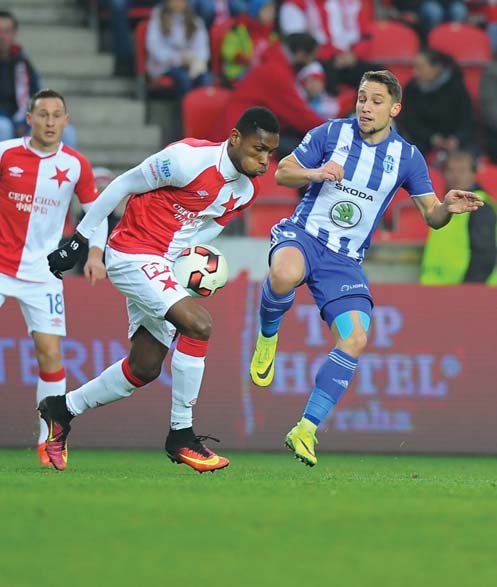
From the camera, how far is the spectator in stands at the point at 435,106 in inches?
607

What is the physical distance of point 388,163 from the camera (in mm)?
8586

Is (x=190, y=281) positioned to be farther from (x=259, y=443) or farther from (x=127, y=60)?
(x=127, y=60)

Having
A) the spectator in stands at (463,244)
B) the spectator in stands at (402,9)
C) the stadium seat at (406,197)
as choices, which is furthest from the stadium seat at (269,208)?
the spectator in stands at (402,9)

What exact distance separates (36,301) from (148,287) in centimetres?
172

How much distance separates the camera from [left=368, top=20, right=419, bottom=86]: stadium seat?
54.6 feet

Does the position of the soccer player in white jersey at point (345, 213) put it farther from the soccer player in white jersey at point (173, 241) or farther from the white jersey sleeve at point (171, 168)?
the white jersey sleeve at point (171, 168)

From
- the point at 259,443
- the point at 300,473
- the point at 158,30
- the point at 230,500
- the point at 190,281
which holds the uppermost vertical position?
the point at 158,30

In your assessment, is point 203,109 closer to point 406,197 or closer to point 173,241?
point 406,197

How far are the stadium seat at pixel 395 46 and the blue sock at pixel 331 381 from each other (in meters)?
8.79

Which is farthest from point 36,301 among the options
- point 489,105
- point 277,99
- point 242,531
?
point 489,105

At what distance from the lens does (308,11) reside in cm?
1688

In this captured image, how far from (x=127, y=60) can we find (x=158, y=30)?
35.2 inches

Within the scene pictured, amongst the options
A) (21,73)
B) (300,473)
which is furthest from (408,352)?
(21,73)

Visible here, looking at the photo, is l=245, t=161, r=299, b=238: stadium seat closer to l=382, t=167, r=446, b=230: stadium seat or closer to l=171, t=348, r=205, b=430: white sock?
l=382, t=167, r=446, b=230: stadium seat
